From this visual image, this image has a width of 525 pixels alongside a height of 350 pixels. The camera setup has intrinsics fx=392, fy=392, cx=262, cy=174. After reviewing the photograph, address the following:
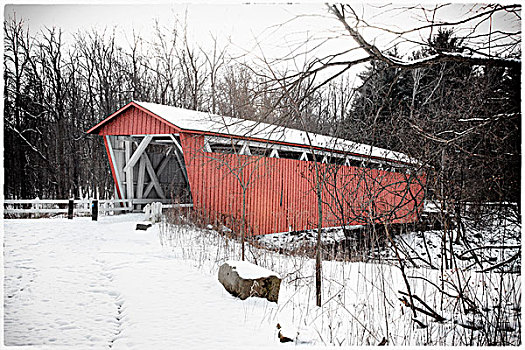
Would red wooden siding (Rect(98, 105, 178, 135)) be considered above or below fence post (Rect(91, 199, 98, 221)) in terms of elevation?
above

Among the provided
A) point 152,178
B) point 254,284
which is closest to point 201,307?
point 254,284

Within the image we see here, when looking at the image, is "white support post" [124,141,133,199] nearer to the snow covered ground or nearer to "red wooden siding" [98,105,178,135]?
"red wooden siding" [98,105,178,135]

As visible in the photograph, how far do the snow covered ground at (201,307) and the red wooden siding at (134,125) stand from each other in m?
3.62

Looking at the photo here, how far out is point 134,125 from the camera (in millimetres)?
9469

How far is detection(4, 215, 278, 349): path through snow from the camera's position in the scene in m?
3.32

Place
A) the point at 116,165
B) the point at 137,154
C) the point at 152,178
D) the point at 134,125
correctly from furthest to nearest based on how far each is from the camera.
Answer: the point at 152,178 → the point at 116,165 → the point at 137,154 → the point at 134,125

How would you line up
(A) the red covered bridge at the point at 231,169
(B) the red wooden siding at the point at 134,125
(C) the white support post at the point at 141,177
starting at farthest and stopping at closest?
1. (C) the white support post at the point at 141,177
2. (B) the red wooden siding at the point at 134,125
3. (A) the red covered bridge at the point at 231,169

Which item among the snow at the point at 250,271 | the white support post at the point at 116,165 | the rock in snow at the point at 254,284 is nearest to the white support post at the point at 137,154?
the white support post at the point at 116,165

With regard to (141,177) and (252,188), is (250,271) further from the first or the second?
(141,177)

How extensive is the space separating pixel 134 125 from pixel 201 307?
647 centimetres

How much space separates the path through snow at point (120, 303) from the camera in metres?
3.32

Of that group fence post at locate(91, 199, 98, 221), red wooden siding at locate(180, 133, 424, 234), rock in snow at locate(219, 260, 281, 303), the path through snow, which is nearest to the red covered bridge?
red wooden siding at locate(180, 133, 424, 234)

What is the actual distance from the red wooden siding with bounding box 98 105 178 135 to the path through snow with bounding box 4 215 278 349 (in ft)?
11.2

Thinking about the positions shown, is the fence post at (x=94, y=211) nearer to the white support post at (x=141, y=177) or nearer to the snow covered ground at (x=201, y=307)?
the white support post at (x=141, y=177)
